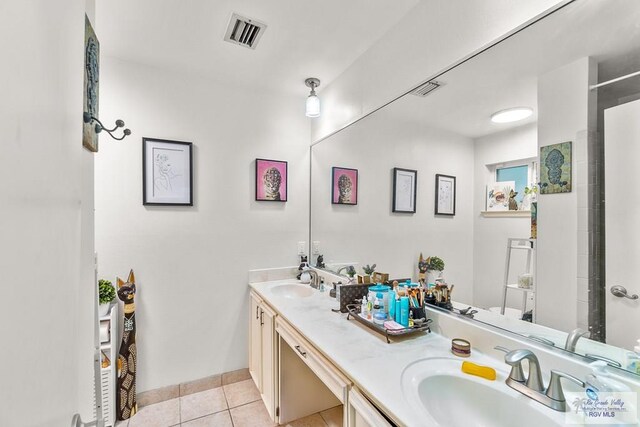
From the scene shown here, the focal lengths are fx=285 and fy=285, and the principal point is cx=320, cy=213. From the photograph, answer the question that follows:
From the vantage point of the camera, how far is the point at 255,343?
2.22 m

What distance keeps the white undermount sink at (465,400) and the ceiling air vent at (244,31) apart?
195 centimetres

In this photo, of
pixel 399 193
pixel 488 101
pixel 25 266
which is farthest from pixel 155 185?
pixel 488 101

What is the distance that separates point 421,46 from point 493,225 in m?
1.00

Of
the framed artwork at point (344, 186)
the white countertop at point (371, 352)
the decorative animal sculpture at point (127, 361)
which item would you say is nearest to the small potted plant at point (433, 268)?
the white countertop at point (371, 352)

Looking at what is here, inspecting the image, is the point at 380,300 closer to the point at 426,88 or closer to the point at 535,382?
the point at 535,382

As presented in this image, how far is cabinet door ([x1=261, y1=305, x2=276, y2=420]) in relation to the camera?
1842 mm

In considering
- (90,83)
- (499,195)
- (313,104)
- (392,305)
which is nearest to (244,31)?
(313,104)

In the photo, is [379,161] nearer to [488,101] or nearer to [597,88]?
[488,101]

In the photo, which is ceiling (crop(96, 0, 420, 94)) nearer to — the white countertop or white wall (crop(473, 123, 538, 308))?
white wall (crop(473, 123, 538, 308))

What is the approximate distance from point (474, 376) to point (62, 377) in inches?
45.8

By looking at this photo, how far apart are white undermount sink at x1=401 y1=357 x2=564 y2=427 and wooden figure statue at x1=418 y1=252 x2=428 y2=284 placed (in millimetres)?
542

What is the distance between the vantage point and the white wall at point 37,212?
287 millimetres

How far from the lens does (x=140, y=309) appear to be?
2.12 m

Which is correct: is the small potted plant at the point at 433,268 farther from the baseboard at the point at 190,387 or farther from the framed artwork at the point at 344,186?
the baseboard at the point at 190,387
